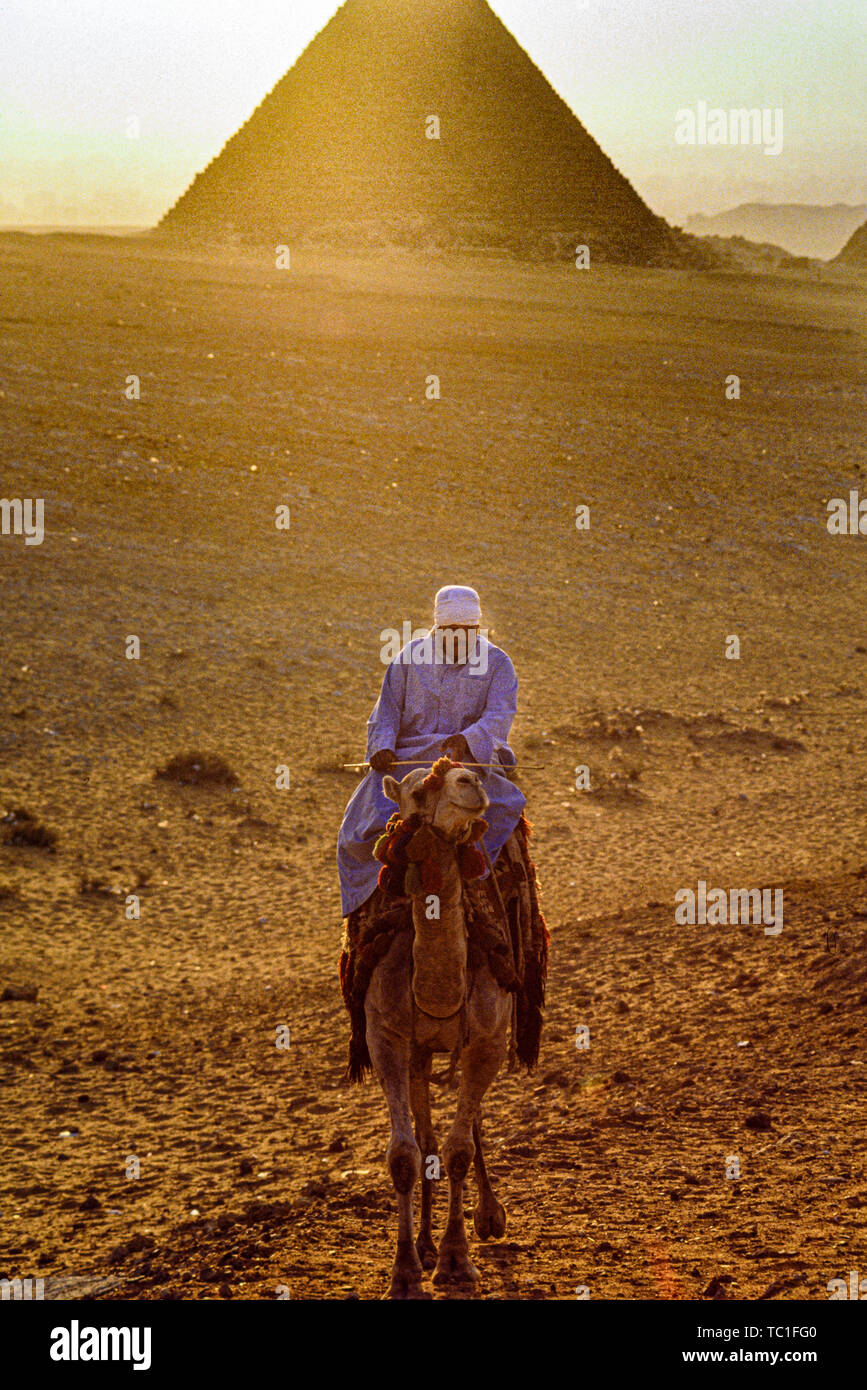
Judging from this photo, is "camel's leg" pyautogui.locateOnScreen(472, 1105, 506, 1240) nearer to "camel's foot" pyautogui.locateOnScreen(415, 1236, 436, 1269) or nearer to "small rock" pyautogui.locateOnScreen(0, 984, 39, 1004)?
"camel's foot" pyautogui.locateOnScreen(415, 1236, 436, 1269)

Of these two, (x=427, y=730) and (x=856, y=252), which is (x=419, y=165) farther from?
(x=427, y=730)

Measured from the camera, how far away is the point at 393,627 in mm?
20922

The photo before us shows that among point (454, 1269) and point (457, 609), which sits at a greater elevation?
point (457, 609)

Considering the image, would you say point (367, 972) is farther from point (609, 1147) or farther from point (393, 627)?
point (393, 627)

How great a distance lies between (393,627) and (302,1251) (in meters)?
15.3

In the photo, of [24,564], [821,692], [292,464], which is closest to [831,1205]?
[821,692]

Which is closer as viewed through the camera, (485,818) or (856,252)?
(485,818)

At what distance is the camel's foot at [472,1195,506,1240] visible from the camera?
6.17 meters

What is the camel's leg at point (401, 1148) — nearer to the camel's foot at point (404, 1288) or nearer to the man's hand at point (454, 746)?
the camel's foot at point (404, 1288)

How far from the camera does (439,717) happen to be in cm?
635

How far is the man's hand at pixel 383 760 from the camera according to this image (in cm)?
573

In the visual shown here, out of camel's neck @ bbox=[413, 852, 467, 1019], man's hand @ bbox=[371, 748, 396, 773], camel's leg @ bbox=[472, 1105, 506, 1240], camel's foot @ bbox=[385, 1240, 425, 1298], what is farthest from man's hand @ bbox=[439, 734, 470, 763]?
camel's foot @ bbox=[385, 1240, 425, 1298]

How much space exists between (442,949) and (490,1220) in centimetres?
160

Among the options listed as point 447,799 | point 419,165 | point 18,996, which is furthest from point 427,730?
point 419,165
